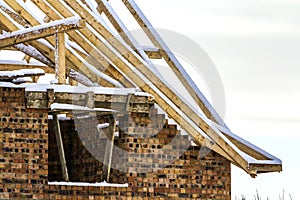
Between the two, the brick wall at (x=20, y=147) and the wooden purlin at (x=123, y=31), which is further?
the wooden purlin at (x=123, y=31)

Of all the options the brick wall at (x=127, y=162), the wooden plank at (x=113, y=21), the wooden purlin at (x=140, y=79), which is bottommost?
the brick wall at (x=127, y=162)

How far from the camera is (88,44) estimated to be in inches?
830

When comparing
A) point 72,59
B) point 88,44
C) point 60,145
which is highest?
point 88,44

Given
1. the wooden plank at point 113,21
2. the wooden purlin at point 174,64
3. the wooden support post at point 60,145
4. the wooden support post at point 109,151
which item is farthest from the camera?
the wooden purlin at point 174,64

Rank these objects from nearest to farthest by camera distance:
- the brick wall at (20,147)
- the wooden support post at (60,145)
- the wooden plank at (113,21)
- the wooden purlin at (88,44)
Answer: the brick wall at (20,147) → the wooden purlin at (88,44) → the wooden support post at (60,145) → the wooden plank at (113,21)

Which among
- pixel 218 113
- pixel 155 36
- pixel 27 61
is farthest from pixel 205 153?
pixel 27 61

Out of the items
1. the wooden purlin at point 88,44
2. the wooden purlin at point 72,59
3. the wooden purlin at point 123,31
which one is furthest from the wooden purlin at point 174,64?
the wooden purlin at point 72,59

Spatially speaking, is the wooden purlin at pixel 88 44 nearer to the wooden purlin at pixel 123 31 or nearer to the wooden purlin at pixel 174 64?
the wooden purlin at pixel 123 31

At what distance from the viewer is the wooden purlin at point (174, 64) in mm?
22062

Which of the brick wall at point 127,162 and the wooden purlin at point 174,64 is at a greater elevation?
the wooden purlin at point 174,64

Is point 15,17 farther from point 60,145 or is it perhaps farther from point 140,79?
point 140,79

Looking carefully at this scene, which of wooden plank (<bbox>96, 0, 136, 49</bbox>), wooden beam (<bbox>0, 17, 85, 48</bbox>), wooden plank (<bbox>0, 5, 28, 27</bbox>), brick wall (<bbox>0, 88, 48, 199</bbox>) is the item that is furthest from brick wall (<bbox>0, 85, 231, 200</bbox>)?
wooden plank (<bbox>0, 5, 28, 27</bbox>)

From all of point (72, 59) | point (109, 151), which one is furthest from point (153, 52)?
point (109, 151)

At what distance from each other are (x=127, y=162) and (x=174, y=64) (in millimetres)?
2075
